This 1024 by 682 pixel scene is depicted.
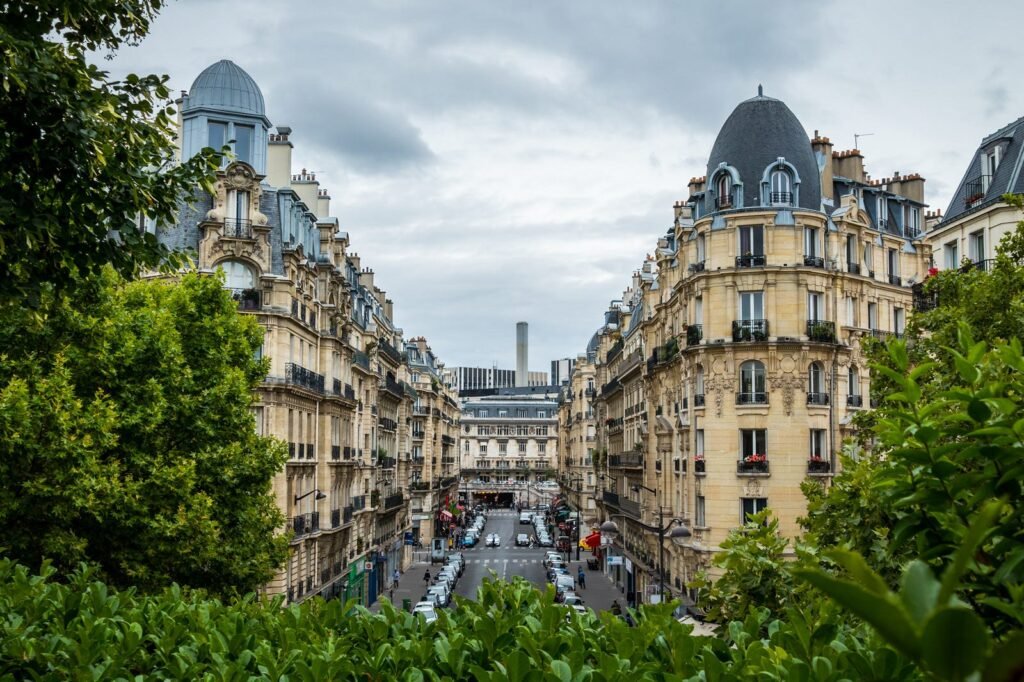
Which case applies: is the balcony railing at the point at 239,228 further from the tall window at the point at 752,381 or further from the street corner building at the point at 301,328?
the tall window at the point at 752,381

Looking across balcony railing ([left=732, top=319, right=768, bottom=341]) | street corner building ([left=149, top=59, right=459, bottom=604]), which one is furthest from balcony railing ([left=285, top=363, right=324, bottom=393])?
balcony railing ([left=732, top=319, right=768, bottom=341])

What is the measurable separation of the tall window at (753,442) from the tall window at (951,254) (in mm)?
8339

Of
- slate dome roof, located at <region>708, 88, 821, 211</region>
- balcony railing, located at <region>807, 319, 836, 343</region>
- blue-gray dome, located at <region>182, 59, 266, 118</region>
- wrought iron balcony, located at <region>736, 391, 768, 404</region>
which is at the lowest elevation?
wrought iron balcony, located at <region>736, 391, 768, 404</region>

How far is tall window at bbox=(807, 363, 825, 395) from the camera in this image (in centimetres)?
3662

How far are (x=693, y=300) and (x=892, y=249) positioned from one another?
8.61m

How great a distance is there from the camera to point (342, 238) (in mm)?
51188

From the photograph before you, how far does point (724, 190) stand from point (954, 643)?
37.6 m

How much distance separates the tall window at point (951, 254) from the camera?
31.9 metres

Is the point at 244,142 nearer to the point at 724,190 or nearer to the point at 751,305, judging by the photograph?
the point at 724,190

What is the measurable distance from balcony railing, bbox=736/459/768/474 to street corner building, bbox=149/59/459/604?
15.3 meters

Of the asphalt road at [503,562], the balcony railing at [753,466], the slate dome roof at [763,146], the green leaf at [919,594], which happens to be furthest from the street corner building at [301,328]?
the green leaf at [919,594]

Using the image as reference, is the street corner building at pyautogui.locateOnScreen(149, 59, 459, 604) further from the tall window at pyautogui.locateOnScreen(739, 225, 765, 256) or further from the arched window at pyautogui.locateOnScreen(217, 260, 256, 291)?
the tall window at pyautogui.locateOnScreen(739, 225, 765, 256)

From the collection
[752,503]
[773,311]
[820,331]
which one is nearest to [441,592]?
[752,503]

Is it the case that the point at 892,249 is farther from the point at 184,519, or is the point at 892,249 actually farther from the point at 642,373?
the point at 184,519
